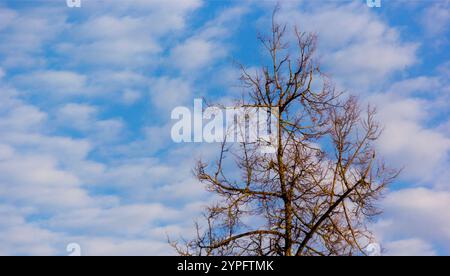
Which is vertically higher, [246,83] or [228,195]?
[246,83]

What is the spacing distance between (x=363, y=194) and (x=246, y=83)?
3822mm

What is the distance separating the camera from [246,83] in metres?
14.6
